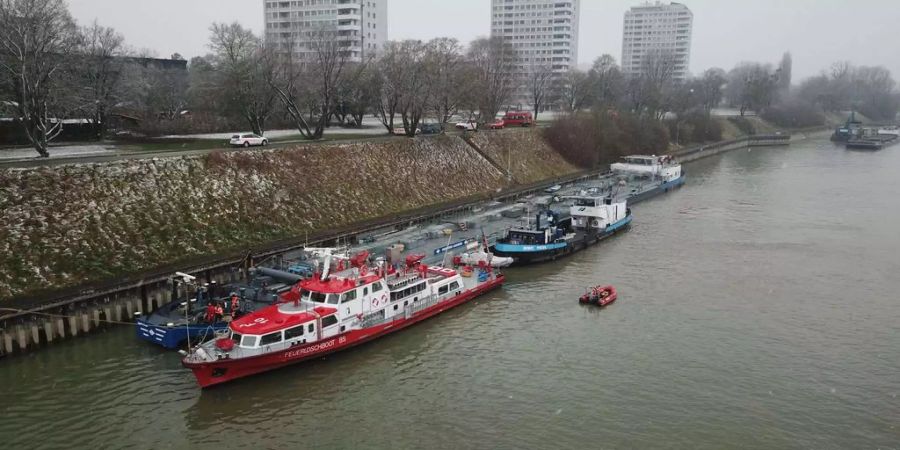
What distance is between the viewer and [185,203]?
123 ft

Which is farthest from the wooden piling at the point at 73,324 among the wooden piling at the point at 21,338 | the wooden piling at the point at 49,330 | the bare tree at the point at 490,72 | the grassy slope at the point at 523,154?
the bare tree at the point at 490,72

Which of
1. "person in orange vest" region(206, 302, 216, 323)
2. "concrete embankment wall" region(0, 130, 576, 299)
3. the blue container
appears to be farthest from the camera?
"concrete embankment wall" region(0, 130, 576, 299)

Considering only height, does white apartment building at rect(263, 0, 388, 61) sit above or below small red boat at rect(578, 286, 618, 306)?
above

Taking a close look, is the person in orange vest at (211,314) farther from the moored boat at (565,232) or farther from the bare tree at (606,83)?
the bare tree at (606,83)

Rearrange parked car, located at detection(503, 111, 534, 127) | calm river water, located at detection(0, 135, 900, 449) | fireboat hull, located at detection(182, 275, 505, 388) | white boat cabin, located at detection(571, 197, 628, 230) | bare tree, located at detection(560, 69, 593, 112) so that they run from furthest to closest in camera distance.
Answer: bare tree, located at detection(560, 69, 593, 112) < parked car, located at detection(503, 111, 534, 127) < white boat cabin, located at detection(571, 197, 628, 230) < fireboat hull, located at detection(182, 275, 505, 388) < calm river water, located at detection(0, 135, 900, 449)

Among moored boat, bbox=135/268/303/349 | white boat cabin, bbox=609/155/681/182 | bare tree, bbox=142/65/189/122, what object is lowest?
moored boat, bbox=135/268/303/349

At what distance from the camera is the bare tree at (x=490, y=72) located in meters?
72.8

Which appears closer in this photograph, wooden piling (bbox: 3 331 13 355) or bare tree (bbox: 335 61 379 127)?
wooden piling (bbox: 3 331 13 355)

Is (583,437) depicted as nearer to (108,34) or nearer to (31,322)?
(31,322)

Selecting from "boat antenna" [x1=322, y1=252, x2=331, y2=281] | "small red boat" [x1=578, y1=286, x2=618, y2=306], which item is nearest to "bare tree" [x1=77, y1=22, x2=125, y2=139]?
"boat antenna" [x1=322, y1=252, x2=331, y2=281]

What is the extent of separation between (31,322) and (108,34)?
135 feet

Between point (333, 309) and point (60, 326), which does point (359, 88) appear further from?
point (60, 326)

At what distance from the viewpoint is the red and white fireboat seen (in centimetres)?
2352

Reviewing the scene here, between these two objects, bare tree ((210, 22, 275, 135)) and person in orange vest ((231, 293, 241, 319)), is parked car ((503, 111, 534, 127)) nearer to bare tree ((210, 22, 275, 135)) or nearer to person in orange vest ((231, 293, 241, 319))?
bare tree ((210, 22, 275, 135))
